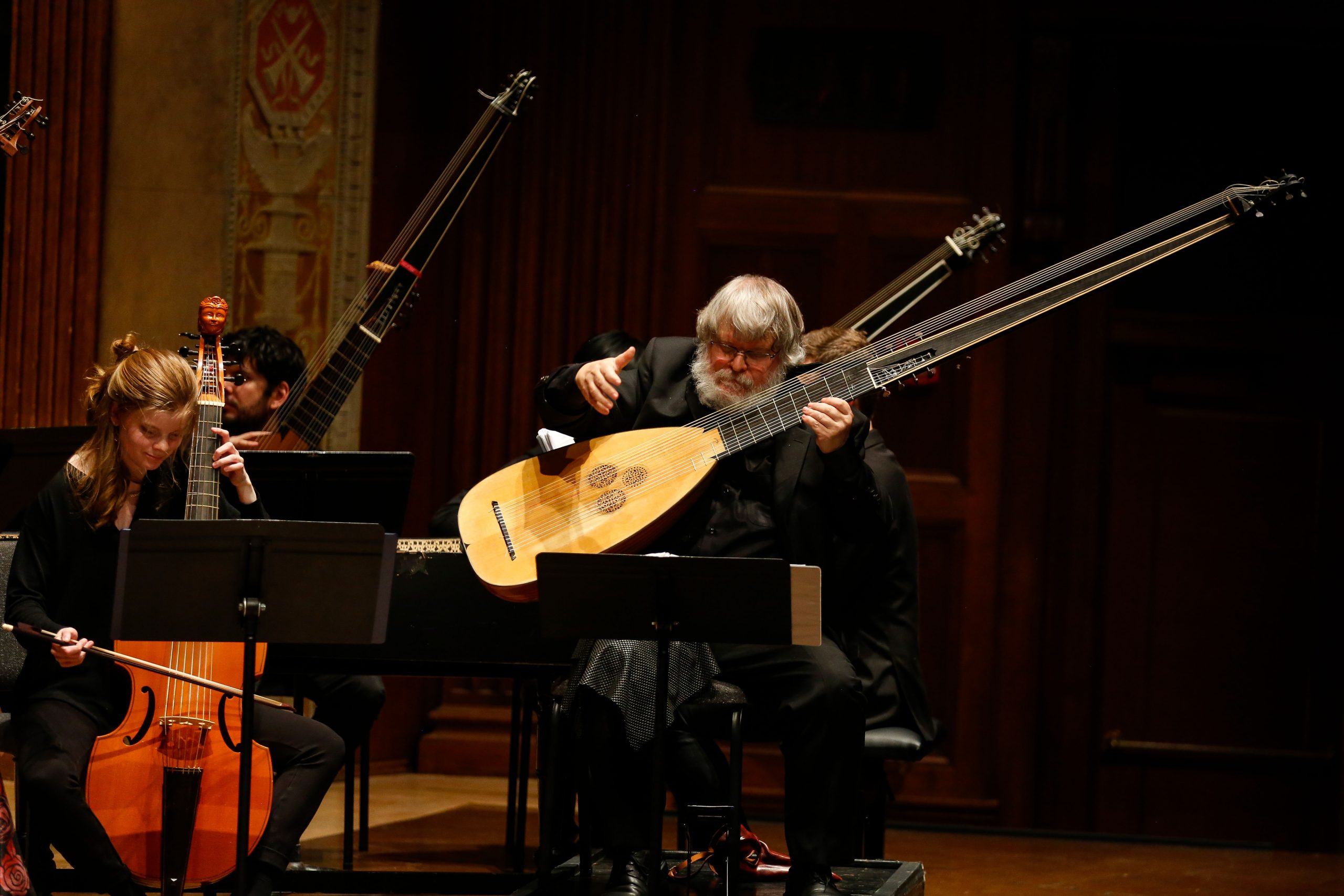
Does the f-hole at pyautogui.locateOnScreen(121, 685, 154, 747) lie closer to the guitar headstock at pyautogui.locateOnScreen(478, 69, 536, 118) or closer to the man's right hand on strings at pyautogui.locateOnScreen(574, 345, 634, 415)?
the man's right hand on strings at pyautogui.locateOnScreen(574, 345, 634, 415)

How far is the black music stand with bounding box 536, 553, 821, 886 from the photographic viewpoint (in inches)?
108

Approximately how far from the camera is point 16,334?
496 centimetres

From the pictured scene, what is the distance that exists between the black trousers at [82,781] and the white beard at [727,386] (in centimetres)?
111

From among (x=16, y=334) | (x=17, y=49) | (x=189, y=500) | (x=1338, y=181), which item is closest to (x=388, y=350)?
(x=16, y=334)

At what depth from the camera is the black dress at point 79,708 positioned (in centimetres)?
295

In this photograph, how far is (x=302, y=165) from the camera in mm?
4988

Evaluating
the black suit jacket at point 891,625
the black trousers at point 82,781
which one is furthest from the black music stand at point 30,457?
the black suit jacket at point 891,625

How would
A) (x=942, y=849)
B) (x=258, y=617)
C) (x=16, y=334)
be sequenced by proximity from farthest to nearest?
1. (x=16, y=334)
2. (x=942, y=849)
3. (x=258, y=617)

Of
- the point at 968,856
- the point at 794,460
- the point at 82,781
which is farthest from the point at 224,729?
the point at 968,856

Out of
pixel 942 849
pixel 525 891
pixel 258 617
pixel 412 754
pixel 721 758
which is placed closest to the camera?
pixel 258 617

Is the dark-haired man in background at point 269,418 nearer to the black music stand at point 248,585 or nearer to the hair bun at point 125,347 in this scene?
the hair bun at point 125,347

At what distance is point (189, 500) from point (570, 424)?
862mm

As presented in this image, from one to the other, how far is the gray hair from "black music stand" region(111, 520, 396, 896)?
1.02m

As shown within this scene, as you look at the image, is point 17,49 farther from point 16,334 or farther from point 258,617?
point 258,617
